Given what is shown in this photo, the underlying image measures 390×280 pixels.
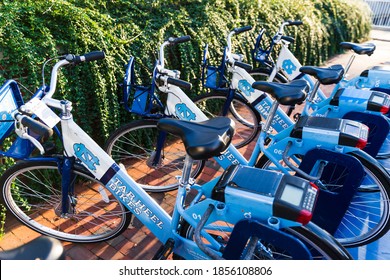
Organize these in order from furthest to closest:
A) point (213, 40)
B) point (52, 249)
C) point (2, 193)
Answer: point (213, 40)
point (2, 193)
point (52, 249)

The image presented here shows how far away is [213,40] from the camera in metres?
4.43

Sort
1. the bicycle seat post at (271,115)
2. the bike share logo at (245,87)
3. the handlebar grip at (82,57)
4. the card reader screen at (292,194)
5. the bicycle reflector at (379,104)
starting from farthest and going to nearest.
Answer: the bike share logo at (245,87)
the bicycle reflector at (379,104)
the bicycle seat post at (271,115)
the handlebar grip at (82,57)
the card reader screen at (292,194)

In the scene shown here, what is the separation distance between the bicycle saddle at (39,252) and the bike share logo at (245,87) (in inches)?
98.7

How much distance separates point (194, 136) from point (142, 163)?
203 cm

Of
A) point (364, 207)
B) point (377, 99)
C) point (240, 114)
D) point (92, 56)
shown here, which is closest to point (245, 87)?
point (240, 114)

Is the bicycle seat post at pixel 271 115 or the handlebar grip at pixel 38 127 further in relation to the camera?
the bicycle seat post at pixel 271 115

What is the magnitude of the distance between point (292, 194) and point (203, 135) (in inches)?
21.8

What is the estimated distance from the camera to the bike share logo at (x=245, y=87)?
3.48 m

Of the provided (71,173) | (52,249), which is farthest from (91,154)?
(52,249)

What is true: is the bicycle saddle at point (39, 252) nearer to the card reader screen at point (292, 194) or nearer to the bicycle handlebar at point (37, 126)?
the bicycle handlebar at point (37, 126)

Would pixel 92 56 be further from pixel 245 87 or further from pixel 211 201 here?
pixel 245 87

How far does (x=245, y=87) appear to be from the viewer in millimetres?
3490

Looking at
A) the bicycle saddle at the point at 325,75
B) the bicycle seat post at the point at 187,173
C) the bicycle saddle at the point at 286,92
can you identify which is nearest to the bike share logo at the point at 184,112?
the bicycle saddle at the point at 286,92

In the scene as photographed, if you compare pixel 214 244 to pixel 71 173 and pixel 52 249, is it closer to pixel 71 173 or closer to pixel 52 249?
pixel 52 249
